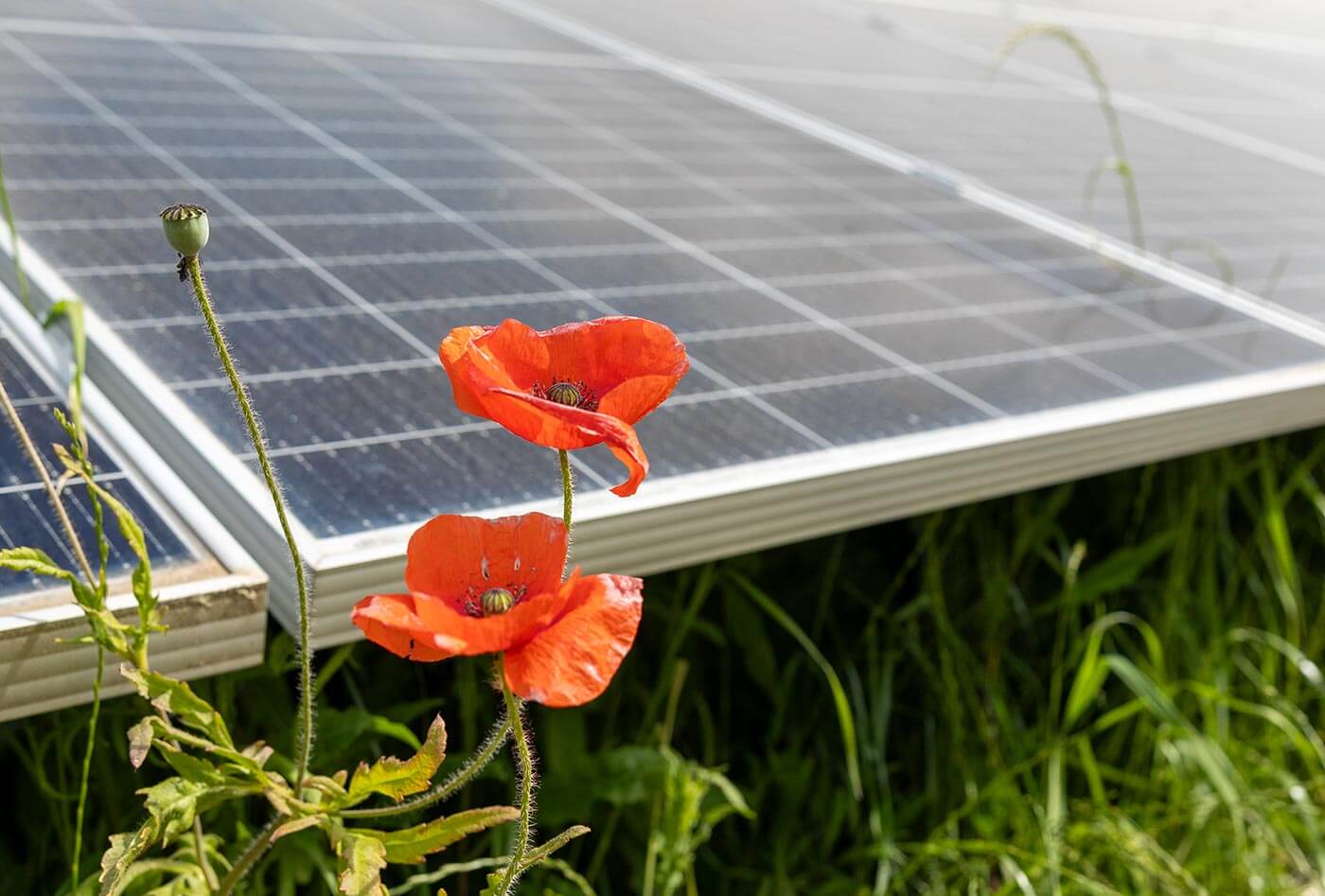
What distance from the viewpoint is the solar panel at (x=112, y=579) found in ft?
4.92

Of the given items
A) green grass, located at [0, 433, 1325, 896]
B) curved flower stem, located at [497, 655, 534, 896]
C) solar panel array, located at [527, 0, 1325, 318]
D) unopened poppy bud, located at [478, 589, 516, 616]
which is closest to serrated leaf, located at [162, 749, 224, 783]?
curved flower stem, located at [497, 655, 534, 896]

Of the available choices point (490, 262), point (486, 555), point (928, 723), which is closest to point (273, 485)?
point (486, 555)

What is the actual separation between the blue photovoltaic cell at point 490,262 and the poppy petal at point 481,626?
32.0 inches

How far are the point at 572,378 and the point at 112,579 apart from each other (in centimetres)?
70

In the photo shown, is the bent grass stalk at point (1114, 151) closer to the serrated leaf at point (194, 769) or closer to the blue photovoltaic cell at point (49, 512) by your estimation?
the blue photovoltaic cell at point (49, 512)

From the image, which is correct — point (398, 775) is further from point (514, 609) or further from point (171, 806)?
point (514, 609)

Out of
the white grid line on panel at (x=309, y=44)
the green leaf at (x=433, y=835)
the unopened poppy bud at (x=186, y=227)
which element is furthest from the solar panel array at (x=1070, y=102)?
the unopened poppy bud at (x=186, y=227)

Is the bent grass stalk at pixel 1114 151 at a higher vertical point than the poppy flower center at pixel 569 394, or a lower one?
lower

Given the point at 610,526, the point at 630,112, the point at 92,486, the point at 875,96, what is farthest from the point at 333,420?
the point at 875,96

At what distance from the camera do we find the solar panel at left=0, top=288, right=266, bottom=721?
4.92ft

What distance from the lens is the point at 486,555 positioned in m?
1.07

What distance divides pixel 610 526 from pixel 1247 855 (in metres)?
1.53

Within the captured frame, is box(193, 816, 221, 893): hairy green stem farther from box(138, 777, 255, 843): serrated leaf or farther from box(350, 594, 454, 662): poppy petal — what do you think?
box(350, 594, 454, 662): poppy petal

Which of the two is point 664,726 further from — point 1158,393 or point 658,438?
point 1158,393
